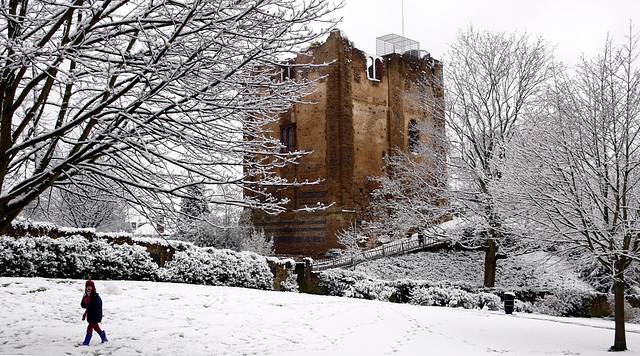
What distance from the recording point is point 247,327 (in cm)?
991

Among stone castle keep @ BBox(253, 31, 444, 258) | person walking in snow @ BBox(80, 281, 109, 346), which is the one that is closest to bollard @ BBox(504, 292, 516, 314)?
person walking in snow @ BBox(80, 281, 109, 346)

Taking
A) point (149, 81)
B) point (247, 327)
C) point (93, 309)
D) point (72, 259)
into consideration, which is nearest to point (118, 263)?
point (72, 259)

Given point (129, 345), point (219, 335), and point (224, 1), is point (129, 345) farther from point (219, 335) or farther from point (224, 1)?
point (224, 1)

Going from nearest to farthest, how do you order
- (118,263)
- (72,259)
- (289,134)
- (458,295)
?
(72,259), (118,263), (458,295), (289,134)

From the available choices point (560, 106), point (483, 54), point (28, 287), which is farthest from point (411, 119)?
point (28, 287)

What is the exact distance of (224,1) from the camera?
5656mm

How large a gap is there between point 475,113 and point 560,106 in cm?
1005

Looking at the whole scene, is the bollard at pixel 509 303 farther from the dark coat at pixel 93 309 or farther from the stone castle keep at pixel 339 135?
the stone castle keep at pixel 339 135

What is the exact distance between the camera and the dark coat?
7766 millimetres

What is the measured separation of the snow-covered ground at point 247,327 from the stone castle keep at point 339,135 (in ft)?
57.1

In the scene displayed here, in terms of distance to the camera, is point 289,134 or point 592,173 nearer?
point 592,173

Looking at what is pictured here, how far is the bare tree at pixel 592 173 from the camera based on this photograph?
9586 millimetres

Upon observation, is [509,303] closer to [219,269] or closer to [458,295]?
[458,295]

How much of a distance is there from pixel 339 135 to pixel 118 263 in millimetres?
19114
